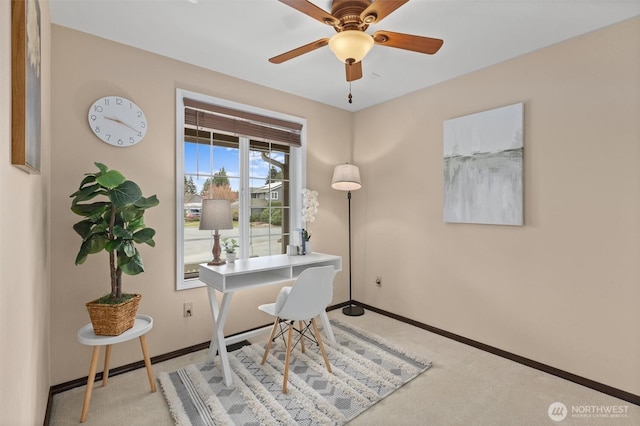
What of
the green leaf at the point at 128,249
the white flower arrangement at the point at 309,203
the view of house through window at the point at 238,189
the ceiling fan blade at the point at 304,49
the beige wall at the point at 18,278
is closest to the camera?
the beige wall at the point at 18,278

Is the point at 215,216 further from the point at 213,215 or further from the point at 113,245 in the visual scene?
the point at 113,245

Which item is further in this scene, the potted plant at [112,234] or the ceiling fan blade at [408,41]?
the potted plant at [112,234]

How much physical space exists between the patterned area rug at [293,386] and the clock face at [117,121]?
185 centimetres

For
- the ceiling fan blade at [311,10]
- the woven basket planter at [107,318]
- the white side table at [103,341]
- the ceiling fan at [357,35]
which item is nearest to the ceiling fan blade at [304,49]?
the ceiling fan at [357,35]

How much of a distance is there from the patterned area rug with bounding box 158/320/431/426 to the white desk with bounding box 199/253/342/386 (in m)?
0.17

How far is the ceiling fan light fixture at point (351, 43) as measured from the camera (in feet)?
6.09

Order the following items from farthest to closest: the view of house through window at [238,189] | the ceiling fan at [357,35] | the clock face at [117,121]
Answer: the view of house through window at [238,189], the clock face at [117,121], the ceiling fan at [357,35]

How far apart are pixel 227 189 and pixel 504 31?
2.68 m

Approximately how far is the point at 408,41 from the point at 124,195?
1.98 m

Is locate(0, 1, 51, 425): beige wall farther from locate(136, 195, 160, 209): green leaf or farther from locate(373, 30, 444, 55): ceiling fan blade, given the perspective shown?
locate(373, 30, 444, 55): ceiling fan blade

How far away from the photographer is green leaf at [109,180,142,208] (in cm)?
201

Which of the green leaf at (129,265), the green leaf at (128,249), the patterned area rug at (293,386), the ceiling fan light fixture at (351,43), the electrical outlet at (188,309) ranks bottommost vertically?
the patterned area rug at (293,386)

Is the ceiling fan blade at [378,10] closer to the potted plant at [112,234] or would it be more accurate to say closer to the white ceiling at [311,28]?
the white ceiling at [311,28]

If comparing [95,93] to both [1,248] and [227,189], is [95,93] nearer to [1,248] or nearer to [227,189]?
[227,189]
